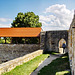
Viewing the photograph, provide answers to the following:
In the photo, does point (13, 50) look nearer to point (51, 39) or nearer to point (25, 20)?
point (51, 39)

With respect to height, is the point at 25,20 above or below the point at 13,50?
above

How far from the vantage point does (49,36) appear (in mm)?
16266

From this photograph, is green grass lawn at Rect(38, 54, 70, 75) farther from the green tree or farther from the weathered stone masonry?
the green tree

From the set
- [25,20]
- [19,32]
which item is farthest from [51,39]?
[25,20]

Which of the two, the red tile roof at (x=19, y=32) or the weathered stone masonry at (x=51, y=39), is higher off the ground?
the red tile roof at (x=19, y=32)

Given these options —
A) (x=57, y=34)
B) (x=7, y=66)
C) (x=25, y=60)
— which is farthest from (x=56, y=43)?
(x=7, y=66)

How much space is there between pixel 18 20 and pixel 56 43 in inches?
488

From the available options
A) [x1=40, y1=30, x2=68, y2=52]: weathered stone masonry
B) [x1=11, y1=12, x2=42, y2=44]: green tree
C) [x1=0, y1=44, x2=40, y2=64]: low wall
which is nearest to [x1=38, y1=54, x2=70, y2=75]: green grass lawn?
[x1=40, y1=30, x2=68, y2=52]: weathered stone masonry

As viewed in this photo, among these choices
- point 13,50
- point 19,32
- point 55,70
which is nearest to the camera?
point 55,70

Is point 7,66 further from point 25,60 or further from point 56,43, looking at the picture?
point 56,43

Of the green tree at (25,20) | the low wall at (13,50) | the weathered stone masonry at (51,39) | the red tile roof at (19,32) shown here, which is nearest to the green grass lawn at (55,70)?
the weathered stone masonry at (51,39)

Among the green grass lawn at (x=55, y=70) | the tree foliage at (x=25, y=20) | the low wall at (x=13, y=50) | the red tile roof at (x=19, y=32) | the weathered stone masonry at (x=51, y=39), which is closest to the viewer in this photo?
the green grass lawn at (x=55, y=70)

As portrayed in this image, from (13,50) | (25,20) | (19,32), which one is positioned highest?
(25,20)

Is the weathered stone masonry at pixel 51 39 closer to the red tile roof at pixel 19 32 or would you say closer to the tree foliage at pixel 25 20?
the red tile roof at pixel 19 32
